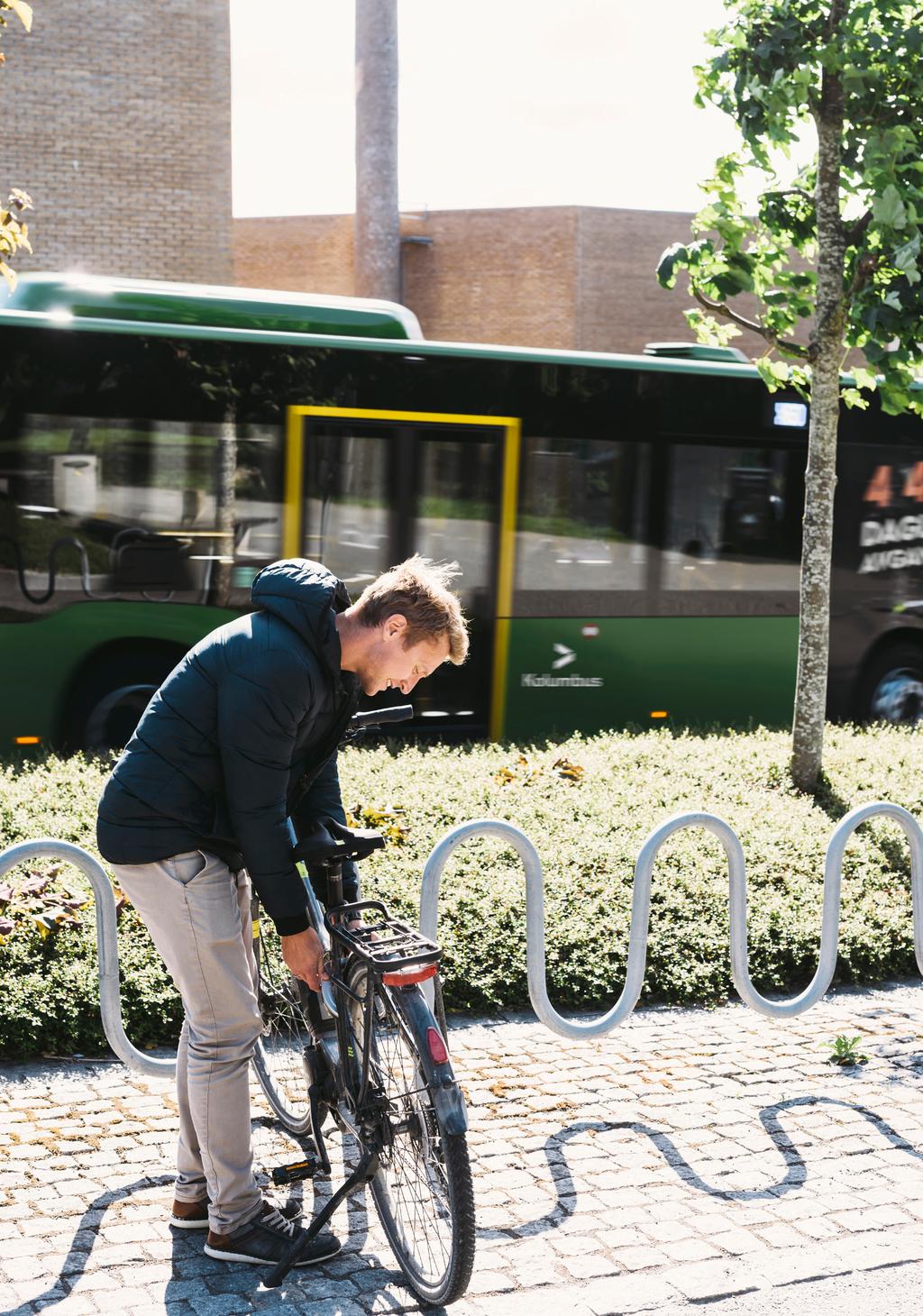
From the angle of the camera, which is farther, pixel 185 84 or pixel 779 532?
pixel 185 84

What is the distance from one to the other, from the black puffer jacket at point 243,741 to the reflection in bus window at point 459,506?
23.5 feet

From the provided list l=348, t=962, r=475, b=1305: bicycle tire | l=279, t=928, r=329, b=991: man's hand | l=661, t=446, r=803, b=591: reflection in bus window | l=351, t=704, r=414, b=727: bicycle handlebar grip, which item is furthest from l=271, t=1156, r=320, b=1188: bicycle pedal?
l=661, t=446, r=803, b=591: reflection in bus window

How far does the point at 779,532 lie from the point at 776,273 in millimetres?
2601

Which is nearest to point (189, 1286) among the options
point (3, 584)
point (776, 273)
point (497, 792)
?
point (497, 792)

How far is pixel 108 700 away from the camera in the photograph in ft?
32.8

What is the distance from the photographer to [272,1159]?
15.1ft

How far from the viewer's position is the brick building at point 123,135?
23.7 m

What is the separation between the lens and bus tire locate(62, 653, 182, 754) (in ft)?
32.7

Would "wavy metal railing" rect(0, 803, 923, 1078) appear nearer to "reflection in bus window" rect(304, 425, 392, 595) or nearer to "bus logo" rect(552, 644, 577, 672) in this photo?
"reflection in bus window" rect(304, 425, 392, 595)

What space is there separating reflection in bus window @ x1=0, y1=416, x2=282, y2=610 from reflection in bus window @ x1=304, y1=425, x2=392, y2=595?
0.27 meters

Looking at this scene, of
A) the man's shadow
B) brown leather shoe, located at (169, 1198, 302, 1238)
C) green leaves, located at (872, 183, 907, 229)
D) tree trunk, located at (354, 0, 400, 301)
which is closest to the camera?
the man's shadow

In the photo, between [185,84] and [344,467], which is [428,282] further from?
[344,467]

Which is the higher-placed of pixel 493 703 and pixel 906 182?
pixel 906 182

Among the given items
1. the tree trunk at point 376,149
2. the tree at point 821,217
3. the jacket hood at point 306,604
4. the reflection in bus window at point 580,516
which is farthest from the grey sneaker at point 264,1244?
the tree trunk at point 376,149
